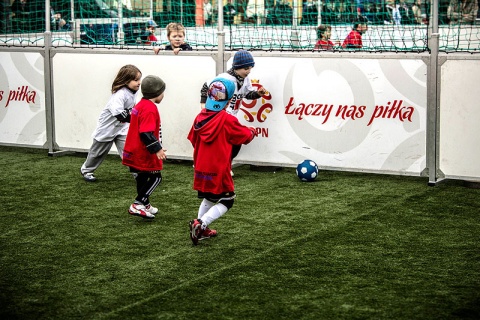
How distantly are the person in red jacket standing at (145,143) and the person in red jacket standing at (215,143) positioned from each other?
0.81 m

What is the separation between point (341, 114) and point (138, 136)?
3252 millimetres

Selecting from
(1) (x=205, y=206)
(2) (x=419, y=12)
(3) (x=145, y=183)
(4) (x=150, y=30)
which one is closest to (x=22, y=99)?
(4) (x=150, y=30)

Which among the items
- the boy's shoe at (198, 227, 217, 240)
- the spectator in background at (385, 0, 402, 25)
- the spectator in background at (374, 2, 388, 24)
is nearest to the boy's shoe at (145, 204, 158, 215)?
the boy's shoe at (198, 227, 217, 240)

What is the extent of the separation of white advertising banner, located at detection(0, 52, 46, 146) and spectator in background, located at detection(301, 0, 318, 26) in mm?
4796

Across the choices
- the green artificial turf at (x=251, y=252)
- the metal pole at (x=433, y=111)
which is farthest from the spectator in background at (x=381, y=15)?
the green artificial turf at (x=251, y=252)

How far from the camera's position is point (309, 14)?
14133mm

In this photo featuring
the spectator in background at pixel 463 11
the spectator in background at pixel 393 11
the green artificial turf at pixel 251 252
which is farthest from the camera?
the spectator in background at pixel 463 11

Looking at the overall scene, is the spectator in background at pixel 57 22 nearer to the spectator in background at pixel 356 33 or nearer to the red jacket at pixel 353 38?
the spectator in background at pixel 356 33

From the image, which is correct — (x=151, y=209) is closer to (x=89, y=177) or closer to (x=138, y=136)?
(x=138, y=136)

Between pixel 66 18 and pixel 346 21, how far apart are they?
5.60 metres

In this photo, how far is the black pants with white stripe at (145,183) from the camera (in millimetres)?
7882

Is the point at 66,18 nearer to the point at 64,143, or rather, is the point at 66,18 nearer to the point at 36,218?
the point at 64,143

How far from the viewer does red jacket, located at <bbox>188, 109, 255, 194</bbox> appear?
6.75 metres

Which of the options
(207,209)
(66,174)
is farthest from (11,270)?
(66,174)
